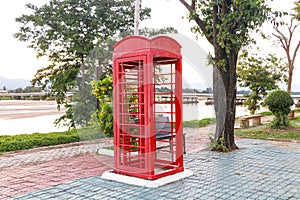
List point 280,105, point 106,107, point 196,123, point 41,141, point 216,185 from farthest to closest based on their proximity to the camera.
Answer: point 196,123 → point 280,105 → point 41,141 → point 106,107 → point 216,185

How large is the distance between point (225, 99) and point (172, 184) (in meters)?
3.58

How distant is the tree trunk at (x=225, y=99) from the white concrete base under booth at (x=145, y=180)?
264 centimetres

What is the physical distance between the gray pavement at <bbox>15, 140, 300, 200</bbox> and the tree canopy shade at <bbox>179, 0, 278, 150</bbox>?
1357mm

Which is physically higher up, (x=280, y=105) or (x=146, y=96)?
(x=146, y=96)

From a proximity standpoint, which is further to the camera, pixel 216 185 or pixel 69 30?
pixel 69 30

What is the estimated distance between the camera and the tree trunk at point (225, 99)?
8.02 m

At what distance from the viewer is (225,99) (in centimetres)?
808

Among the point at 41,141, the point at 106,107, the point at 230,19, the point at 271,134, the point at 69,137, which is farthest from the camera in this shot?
the point at 271,134

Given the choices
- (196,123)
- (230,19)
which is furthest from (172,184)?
(196,123)

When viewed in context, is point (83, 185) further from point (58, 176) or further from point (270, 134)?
point (270, 134)

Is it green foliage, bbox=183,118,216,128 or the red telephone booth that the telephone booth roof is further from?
green foliage, bbox=183,118,216,128

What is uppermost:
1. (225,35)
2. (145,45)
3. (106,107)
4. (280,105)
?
(225,35)

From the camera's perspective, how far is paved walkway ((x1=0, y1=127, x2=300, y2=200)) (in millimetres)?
4680

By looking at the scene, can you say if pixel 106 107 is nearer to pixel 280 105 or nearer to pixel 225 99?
pixel 225 99
